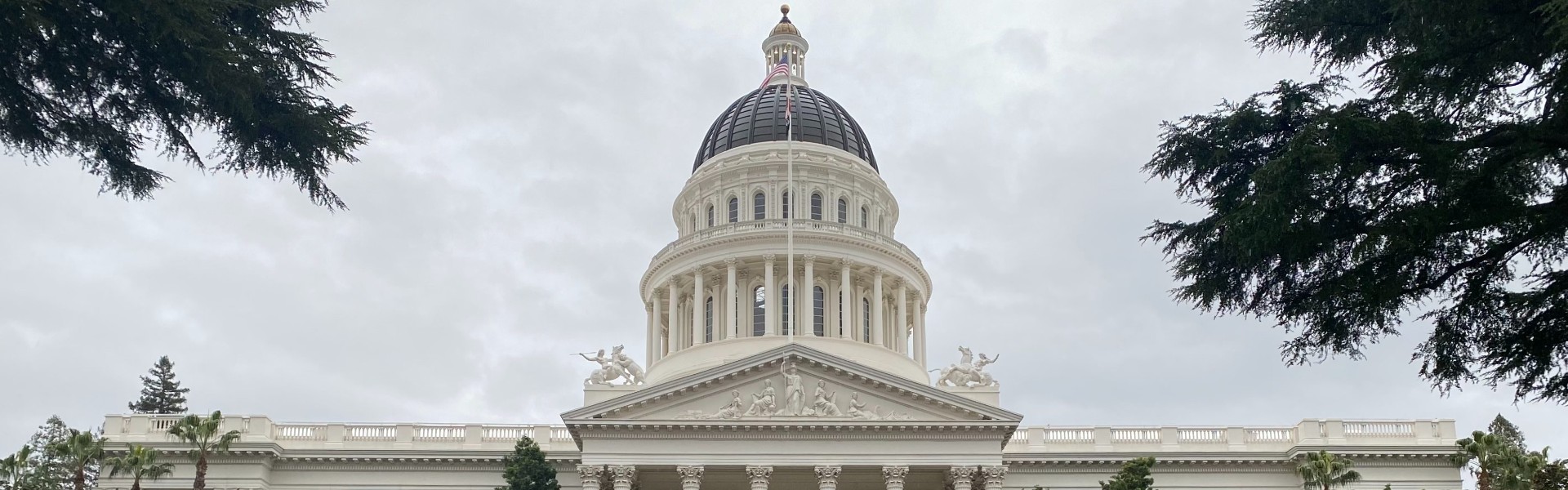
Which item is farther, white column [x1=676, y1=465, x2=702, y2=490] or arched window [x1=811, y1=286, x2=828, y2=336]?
arched window [x1=811, y1=286, x2=828, y2=336]

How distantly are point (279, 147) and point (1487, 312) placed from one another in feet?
51.1

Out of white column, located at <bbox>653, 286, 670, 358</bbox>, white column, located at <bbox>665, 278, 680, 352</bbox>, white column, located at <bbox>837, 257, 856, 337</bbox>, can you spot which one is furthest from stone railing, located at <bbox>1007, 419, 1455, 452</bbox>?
white column, located at <bbox>653, 286, 670, 358</bbox>

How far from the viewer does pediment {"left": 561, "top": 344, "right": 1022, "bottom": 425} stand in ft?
158

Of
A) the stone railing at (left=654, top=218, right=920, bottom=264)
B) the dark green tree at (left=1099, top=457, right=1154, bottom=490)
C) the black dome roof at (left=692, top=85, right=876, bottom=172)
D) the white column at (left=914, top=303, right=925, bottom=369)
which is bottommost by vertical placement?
the dark green tree at (left=1099, top=457, right=1154, bottom=490)

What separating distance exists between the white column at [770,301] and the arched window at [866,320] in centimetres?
399

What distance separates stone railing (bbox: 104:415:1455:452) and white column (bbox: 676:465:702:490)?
764 centimetres

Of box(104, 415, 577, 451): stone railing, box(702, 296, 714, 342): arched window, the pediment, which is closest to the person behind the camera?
the pediment

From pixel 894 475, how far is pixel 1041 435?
10109 mm

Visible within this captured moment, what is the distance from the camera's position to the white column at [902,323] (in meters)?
65.1

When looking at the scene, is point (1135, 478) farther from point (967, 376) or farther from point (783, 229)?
point (783, 229)

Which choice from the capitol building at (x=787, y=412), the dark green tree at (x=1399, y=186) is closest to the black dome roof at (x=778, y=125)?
the capitol building at (x=787, y=412)

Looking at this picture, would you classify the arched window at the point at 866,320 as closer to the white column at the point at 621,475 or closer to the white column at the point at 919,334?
the white column at the point at 919,334

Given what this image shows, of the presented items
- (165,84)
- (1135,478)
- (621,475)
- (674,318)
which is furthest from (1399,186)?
(674,318)

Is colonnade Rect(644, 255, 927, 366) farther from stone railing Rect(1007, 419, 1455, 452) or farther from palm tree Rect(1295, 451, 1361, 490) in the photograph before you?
palm tree Rect(1295, 451, 1361, 490)
